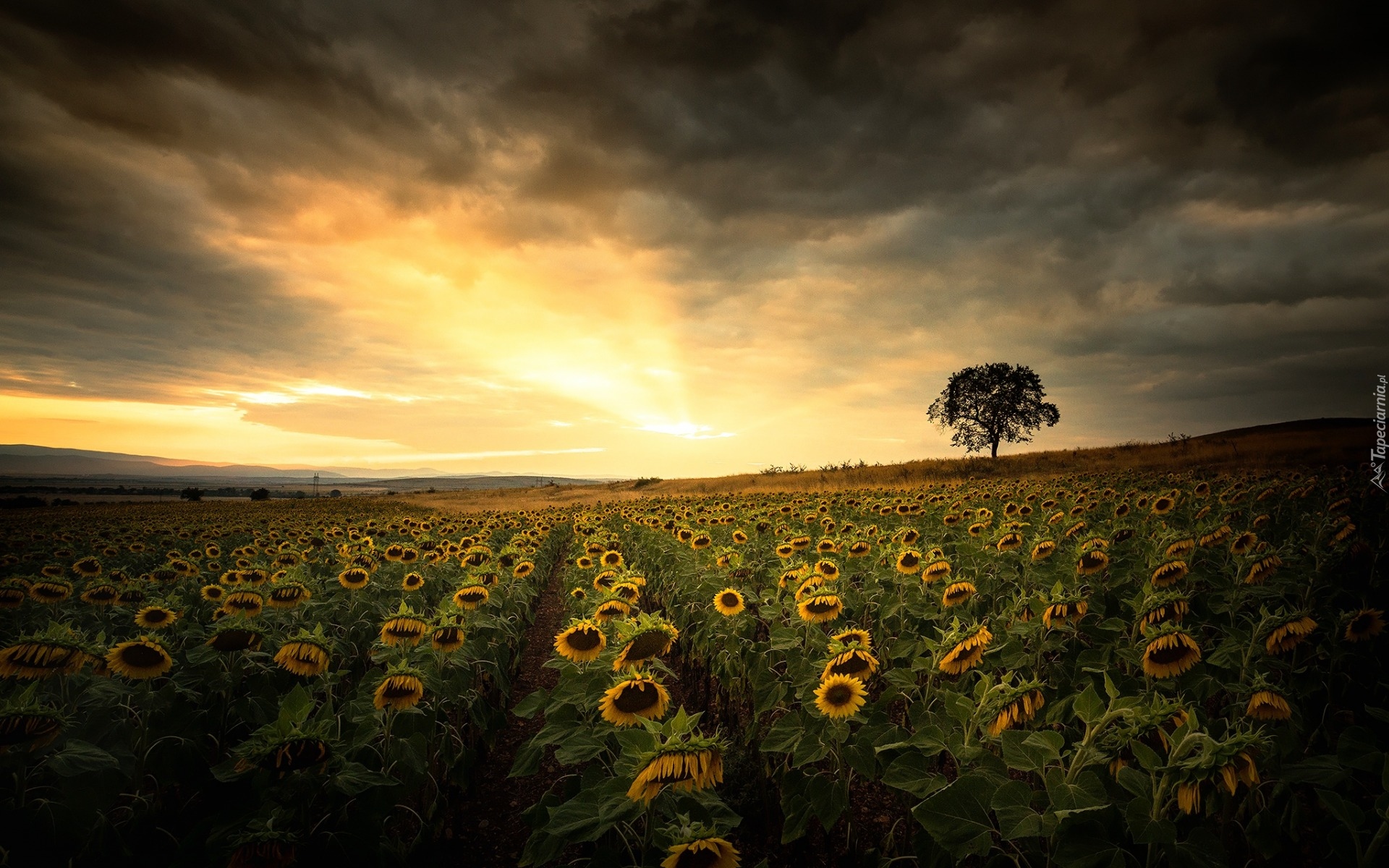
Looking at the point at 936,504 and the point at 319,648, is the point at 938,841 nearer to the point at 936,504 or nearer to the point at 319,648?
the point at 319,648

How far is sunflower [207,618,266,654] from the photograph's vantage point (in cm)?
402

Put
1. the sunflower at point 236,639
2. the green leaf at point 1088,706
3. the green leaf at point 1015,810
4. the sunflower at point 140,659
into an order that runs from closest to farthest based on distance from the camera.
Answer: the green leaf at point 1015,810 → the green leaf at point 1088,706 → the sunflower at point 140,659 → the sunflower at point 236,639

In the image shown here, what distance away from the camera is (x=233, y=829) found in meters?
2.58

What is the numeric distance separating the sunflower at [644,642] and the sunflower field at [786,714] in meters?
0.03

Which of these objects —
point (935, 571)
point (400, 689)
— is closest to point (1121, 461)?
point (935, 571)

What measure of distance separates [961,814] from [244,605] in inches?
239

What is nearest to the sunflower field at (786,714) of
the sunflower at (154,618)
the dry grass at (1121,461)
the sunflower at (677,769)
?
the sunflower at (677,769)

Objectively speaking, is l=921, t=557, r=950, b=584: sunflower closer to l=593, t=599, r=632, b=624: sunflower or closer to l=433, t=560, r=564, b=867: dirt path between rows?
l=593, t=599, r=632, b=624: sunflower

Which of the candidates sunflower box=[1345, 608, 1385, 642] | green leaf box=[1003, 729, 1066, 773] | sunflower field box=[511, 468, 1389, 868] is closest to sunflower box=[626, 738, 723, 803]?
sunflower field box=[511, 468, 1389, 868]

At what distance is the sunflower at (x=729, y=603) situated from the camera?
5.05m

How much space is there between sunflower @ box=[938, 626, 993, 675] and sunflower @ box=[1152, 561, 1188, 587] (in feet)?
6.35

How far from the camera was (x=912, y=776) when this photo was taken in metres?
2.76

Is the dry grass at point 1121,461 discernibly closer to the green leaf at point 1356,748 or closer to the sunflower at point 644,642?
the green leaf at point 1356,748

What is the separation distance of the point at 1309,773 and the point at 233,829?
194 inches
